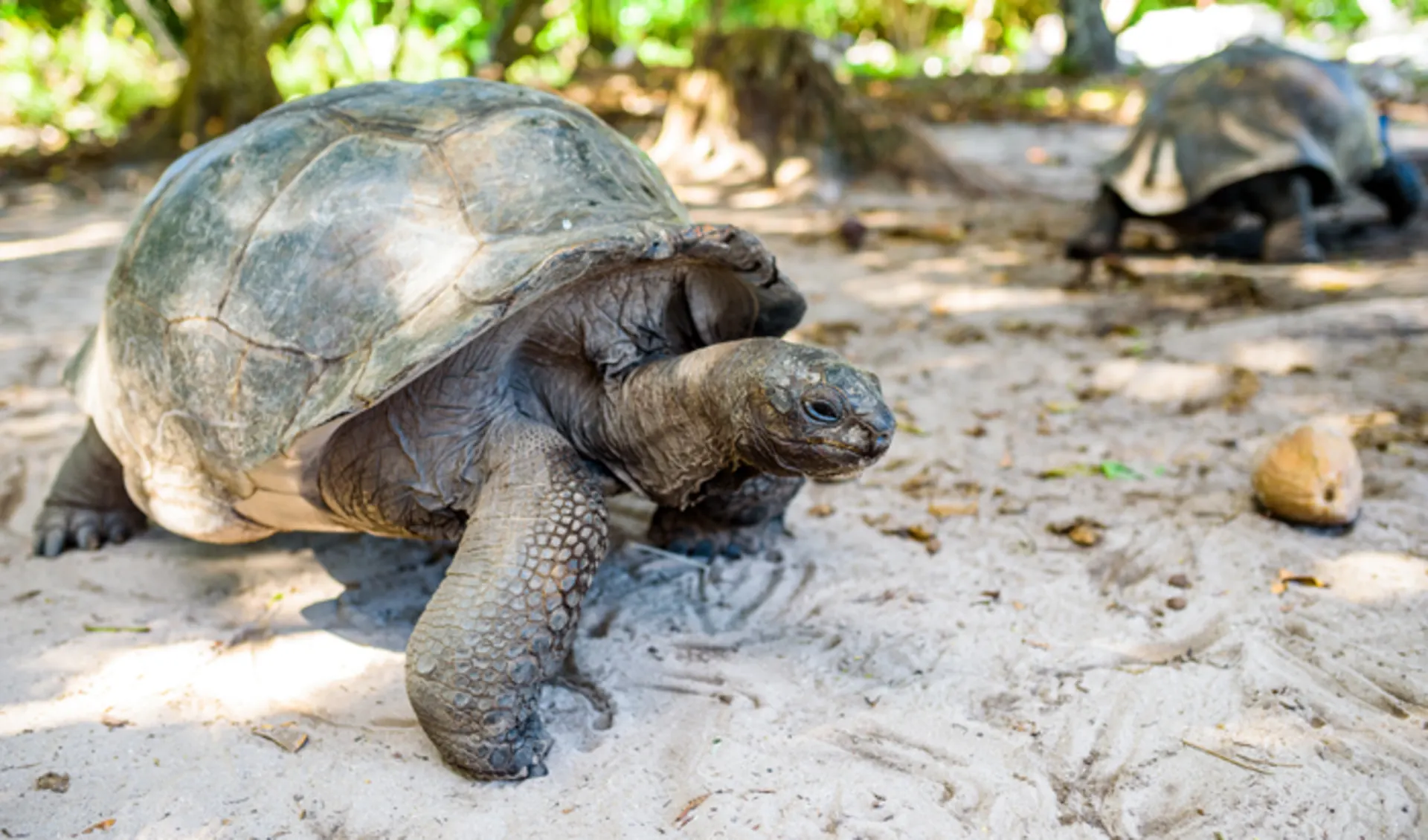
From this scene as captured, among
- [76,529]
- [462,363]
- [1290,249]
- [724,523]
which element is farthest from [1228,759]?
[1290,249]

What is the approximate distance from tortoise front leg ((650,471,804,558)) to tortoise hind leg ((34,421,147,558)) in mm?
1591

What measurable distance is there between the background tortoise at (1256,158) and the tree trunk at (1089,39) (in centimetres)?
1035

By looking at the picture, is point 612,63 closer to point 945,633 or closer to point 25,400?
point 25,400

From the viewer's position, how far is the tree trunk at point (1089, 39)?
52.1ft

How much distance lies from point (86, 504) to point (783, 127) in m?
6.11

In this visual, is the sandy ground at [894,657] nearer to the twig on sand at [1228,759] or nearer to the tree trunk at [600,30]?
the twig on sand at [1228,759]

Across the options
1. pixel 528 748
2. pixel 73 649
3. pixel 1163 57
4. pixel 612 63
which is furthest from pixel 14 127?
pixel 1163 57

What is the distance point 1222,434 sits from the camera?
3635 millimetres

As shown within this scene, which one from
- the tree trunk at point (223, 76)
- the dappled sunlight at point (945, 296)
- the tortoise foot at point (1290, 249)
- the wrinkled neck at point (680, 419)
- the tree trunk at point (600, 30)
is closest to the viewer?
the wrinkled neck at point (680, 419)

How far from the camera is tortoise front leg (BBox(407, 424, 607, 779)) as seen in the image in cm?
201

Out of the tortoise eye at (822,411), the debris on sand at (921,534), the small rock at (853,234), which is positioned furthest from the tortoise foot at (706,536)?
the small rock at (853,234)

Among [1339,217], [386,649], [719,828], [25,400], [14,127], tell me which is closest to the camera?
[719,828]

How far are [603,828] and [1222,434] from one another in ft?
8.95

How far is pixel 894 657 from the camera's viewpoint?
8.05 feet
